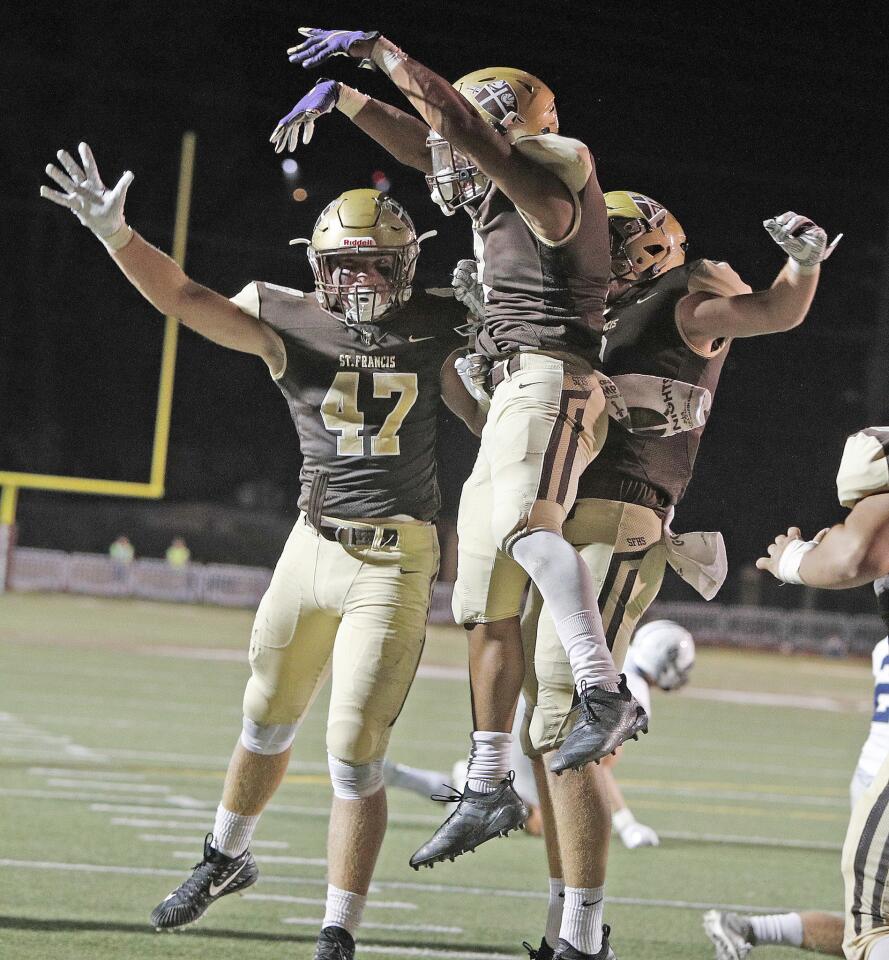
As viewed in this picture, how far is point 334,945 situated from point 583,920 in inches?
25.8

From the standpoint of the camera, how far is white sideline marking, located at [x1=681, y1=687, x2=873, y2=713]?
18.1m

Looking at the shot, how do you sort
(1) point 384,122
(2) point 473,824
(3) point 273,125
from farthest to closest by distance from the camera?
(3) point 273,125 → (1) point 384,122 → (2) point 473,824

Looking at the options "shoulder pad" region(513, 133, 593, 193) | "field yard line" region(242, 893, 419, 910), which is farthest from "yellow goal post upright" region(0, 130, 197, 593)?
"shoulder pad" region(513, 133, 593, 193)

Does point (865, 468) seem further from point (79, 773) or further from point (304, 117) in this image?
point (79, 773)

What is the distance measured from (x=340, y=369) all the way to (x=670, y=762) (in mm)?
8070

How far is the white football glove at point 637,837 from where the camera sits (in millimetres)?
7492

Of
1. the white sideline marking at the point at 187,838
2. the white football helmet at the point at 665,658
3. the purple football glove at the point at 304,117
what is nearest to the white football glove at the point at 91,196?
the purple football glove at the point at 304,117

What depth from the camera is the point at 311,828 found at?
757 centimetres

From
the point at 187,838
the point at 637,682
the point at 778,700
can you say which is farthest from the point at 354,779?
the point at 778,700

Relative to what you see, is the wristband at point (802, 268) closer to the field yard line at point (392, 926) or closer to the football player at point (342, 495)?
the football player at point (342, 495)

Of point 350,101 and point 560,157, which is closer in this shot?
point 560,157

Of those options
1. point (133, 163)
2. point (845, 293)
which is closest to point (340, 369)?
point (133, 163)

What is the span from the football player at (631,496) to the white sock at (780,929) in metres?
1.17

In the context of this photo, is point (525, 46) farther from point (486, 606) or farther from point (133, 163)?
point (486, 606)
